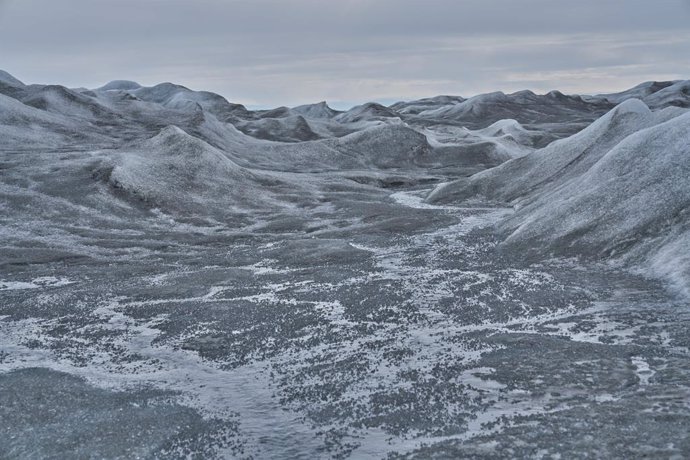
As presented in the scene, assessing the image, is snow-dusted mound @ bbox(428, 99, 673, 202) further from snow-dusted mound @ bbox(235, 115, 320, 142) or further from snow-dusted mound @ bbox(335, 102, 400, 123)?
snow-dusted mound @ bbox(335, 102, 400, 123)

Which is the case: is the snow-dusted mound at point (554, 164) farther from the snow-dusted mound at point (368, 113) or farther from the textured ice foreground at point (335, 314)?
the snow-dusted mound at point (368, 113)

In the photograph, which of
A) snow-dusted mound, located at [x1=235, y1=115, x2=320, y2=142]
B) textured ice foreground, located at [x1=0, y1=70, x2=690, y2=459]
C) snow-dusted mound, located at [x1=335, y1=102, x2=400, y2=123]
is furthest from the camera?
snow-dusted mound, located at [x1=335, y1=102, x2=400, y2=123]

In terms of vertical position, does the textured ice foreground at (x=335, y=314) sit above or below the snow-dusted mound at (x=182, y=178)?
below

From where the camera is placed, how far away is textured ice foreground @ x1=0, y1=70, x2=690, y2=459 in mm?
16875

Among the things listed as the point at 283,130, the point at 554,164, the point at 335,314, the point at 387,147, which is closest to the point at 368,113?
the point at 283,130

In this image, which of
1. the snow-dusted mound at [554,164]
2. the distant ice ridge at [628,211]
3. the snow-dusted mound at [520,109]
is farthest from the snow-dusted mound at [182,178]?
the snow-dusted mound at [520,109]

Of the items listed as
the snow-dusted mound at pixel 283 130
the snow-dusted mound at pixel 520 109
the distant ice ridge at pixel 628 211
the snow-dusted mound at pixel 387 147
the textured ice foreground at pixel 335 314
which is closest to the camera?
the textured ice foreground at pixel 335 314

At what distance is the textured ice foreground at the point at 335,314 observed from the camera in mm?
16875

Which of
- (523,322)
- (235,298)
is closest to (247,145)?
(235,298)

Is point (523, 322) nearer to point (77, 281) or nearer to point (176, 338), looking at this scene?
point (176, 338)

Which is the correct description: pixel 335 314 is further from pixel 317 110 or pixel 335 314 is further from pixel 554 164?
pixel 317 110

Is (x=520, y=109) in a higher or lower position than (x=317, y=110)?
lower

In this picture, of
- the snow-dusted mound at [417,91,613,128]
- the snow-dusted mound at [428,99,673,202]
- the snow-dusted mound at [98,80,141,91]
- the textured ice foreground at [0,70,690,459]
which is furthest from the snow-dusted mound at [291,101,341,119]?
the snow-dusted mound at [428,99,673,202]

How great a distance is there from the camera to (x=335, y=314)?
26812 mm
